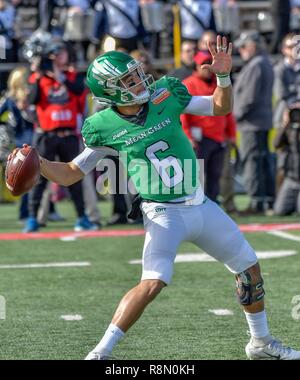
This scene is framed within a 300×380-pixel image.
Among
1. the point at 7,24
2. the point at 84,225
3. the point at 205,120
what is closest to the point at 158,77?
the point at 205,120

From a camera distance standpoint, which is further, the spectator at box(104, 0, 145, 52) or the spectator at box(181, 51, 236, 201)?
the spectator at box(104, 0, 145, 52)

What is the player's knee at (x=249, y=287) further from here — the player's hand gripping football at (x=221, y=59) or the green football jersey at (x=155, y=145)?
the player's hand gripping football at (x=221, y=59)

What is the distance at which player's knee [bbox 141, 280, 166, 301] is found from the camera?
5543 millimetres

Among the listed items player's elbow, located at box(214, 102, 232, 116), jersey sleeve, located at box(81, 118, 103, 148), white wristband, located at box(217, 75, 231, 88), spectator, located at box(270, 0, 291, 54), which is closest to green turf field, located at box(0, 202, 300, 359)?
jersey sleeve, located at box(81, 118, 103, 148)

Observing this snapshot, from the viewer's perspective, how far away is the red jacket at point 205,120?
37.8ft

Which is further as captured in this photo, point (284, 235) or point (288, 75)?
point (288, 75)

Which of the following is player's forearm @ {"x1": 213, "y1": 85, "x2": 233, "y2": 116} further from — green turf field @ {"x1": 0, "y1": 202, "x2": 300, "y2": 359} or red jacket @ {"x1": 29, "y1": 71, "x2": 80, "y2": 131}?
red jacket @ {"x1": 29, "y1": 71, "x2": 80, "y2": 131}

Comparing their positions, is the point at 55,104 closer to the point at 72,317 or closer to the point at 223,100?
the point at 72,317

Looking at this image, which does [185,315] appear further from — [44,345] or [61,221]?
[61,221]

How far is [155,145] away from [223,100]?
45 centimetres

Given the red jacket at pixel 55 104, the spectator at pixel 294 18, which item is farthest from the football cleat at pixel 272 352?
the spectator at pixel 294 18

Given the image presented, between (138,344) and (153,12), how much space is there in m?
10.6

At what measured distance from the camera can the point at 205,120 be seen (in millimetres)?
11930
